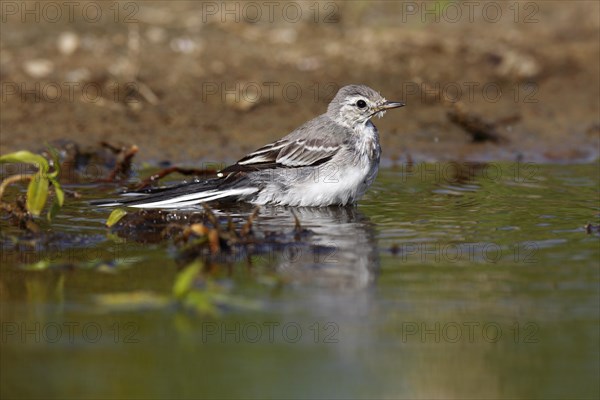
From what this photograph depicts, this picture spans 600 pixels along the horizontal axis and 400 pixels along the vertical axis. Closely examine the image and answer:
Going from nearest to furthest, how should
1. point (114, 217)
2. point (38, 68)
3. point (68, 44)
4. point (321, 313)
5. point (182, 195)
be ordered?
1. point (321, 313)
2. point (114, 217)
3. point (182, 195)
4. point (38, 68)
5. point (68, 44)

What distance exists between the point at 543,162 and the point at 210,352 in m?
7.32

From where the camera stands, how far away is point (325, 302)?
6629mm

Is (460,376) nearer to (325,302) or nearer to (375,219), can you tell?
(325,302)

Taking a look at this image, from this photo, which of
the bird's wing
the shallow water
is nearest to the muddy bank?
the bird's wing

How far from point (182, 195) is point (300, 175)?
1138mm

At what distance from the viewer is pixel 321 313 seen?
6.39m

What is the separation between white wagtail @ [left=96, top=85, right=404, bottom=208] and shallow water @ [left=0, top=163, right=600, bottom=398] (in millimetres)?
638

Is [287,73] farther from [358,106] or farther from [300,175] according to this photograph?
[300,175]

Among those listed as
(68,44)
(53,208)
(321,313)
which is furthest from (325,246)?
(68,44)

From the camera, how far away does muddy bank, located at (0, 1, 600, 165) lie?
41.8 feet

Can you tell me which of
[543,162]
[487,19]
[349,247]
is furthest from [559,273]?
[487,19]

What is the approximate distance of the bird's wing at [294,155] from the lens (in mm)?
10031

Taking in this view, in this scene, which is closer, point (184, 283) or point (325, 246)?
point (184, 283)

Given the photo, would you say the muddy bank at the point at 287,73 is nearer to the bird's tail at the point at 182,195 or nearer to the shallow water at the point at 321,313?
the bird's tail at the point at 182,195
